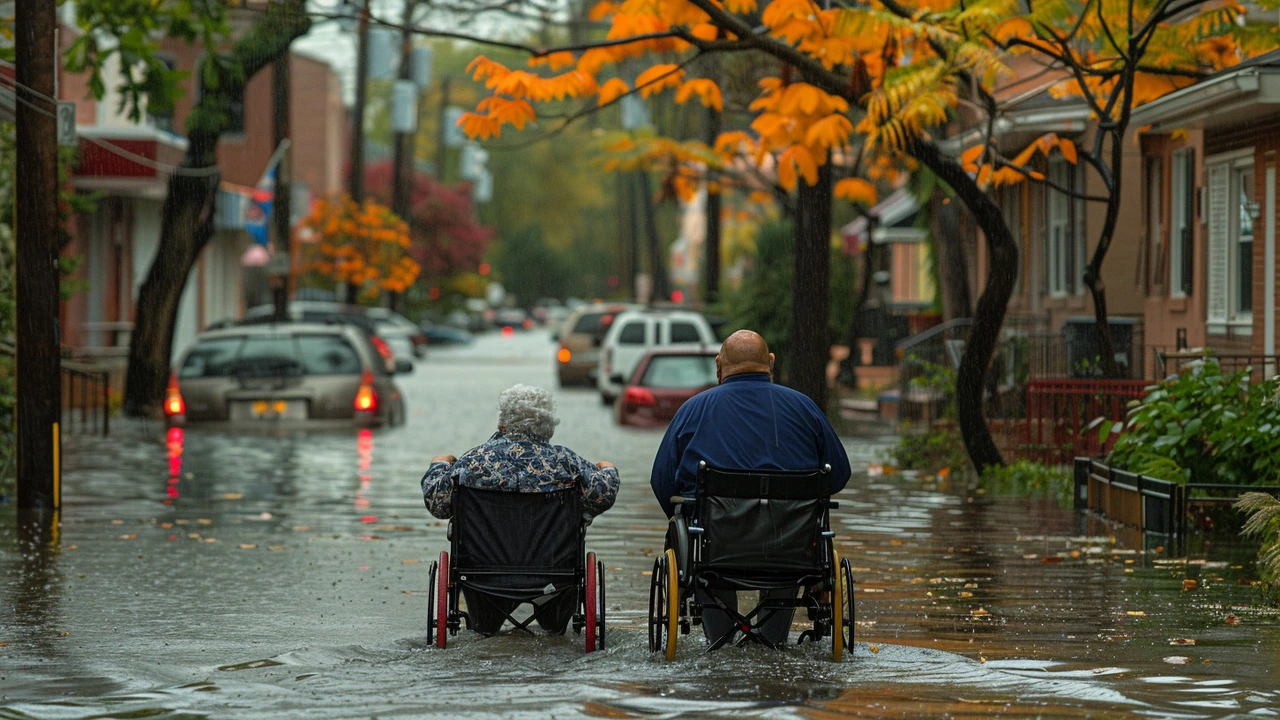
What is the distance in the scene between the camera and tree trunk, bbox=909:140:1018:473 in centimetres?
1778

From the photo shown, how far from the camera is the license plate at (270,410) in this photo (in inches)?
960

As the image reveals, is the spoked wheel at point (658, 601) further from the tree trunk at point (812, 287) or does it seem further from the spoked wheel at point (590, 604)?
the tree trunk at point (812, 287)

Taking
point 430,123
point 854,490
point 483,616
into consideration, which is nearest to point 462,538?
point 483,616

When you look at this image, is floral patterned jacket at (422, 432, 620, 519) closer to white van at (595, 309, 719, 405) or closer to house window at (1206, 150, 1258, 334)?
house window at (1206, 150, 1258, 334)

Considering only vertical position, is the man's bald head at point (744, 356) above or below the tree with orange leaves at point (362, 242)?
below

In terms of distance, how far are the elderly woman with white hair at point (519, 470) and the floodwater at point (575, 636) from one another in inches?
24.2

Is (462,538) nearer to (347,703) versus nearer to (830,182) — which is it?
(347,703)

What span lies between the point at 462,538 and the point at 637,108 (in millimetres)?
34775

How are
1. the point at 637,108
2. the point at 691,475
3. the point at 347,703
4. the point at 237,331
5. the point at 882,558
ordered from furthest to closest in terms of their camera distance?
the point at 637,108 → the point at 237,331 → the point at 882,558 → the point at 691,475 → the point at 347,703

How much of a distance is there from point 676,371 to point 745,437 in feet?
Result: 61.7

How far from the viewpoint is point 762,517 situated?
28.5 ft

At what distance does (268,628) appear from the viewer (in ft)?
33.3

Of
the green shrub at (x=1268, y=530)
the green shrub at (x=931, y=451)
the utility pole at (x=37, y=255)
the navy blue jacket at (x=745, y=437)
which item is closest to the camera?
the navy blue jacket at (x=745, y=437)

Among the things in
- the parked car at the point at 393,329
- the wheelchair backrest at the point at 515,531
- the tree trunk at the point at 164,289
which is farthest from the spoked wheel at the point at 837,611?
the parked car at the point at 393,329
